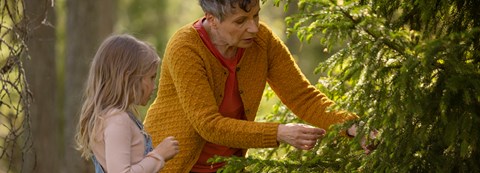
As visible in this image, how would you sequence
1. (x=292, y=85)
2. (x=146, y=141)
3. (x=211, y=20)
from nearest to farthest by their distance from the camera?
(x=146, y=141)
(x=211, y=20)
(x=292, y=85)

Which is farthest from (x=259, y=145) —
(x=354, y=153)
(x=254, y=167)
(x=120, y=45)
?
(x=120, y=45)

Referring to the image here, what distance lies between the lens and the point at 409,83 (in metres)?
3.38

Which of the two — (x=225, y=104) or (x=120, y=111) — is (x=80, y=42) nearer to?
(x=225, y=104)

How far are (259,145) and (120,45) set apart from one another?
0.72 meters

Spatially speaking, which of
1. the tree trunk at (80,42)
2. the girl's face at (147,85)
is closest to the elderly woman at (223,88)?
the girl's face at (147,85)

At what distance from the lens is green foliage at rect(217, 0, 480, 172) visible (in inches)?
132

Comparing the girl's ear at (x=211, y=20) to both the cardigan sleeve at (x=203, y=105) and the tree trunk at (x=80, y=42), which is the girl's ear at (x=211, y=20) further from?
the tree trunk at (x=80, y=42)

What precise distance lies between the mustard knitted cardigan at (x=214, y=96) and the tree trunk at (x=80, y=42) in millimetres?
8236

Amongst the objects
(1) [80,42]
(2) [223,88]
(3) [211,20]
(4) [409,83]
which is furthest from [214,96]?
(1) [80,42]

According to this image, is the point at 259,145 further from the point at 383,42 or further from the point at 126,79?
the point at 383,42

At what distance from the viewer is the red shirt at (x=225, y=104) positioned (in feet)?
14.6

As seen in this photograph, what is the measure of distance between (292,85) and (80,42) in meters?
8.75

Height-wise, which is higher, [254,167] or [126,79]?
[126,79]

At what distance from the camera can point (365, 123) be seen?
3756mm
